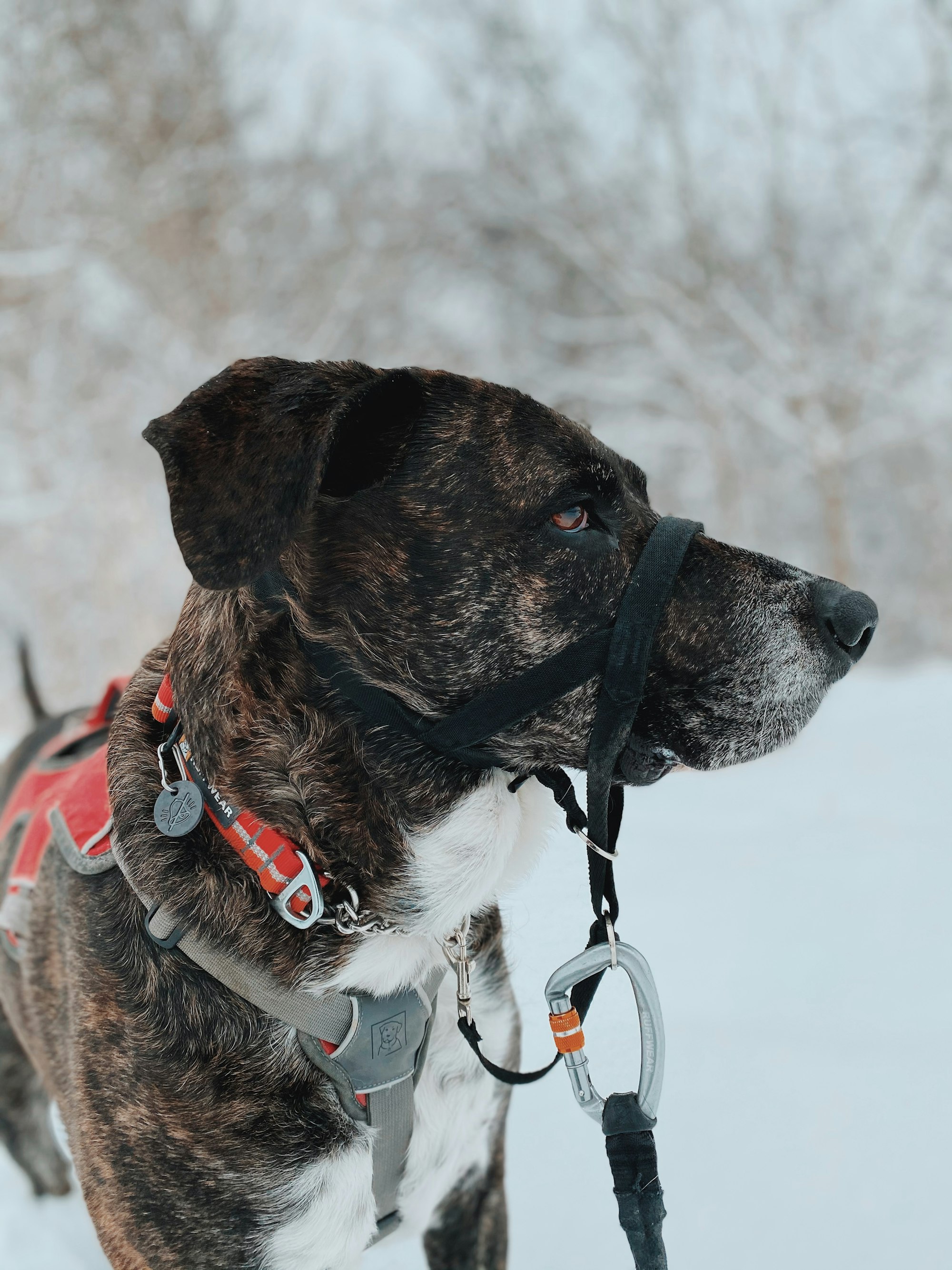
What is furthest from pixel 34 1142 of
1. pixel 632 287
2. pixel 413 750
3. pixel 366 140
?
pixel 366 140

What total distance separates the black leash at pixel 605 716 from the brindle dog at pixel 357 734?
0.09 ft

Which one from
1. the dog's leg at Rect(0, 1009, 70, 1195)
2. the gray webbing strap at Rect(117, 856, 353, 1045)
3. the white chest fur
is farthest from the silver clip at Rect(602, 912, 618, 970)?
the dog's leg at Rect(0, 1009, 70, 1195)

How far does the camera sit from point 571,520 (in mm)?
1703

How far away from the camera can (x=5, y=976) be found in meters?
2.39

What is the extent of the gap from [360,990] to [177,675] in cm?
66

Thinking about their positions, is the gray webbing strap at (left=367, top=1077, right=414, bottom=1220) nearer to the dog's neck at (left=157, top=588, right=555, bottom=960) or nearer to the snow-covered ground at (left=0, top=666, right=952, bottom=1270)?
the dog's neck at (left=157, top=588, right=555, bottom=960)

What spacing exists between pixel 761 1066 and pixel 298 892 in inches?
72.7

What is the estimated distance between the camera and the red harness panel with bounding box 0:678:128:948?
1964 millimetres

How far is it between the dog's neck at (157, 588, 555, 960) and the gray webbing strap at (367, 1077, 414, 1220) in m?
0.19

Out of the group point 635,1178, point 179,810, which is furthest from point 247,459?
point 635,1178

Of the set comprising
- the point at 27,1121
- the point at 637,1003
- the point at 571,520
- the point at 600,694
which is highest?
the point at 571,520

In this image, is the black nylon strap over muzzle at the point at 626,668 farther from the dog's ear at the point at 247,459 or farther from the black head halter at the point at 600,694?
the dog's ear at the point at 247,459

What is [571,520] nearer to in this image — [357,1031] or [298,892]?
[298,892]

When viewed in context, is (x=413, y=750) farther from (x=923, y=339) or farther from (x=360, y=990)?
(x=923, y=339)
